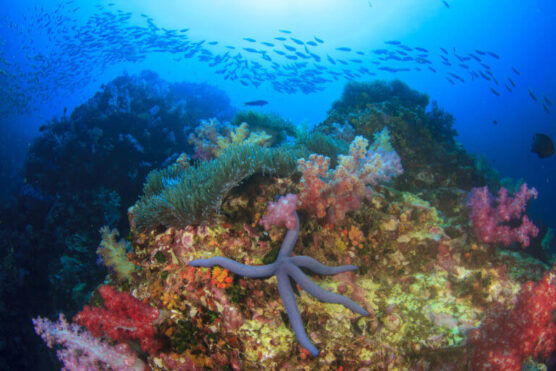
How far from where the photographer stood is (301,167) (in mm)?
3922

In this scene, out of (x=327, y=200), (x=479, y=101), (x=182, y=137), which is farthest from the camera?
(x=479, y=101)

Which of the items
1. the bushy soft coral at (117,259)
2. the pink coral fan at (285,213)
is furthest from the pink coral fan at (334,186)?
the bushy soft coral at (117,259)

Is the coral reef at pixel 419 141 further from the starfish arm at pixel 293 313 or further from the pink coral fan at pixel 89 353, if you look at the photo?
the pink coral fan at pixel 89 353

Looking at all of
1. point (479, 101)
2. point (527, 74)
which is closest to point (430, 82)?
point (479, 101)

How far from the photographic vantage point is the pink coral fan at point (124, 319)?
327cm

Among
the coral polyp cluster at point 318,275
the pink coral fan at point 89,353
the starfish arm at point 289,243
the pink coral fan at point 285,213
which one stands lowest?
the pink coral fan at point 89,353

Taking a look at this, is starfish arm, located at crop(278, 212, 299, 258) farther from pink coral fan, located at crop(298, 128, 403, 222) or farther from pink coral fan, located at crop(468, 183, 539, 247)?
pink coral fan, located at crop(468, 183, 539, 247)

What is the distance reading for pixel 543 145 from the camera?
823 centimetres

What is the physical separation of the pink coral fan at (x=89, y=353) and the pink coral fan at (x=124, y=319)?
174 millimetres

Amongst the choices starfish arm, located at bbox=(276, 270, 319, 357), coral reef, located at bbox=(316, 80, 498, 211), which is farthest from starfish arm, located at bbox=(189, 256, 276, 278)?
coral reef, located at bbox=(316, 80, 498, 211)

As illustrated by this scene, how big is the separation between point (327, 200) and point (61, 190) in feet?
40.9

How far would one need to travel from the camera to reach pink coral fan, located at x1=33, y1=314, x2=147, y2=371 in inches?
134

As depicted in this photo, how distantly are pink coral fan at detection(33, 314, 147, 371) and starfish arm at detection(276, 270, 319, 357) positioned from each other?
2.36 meters

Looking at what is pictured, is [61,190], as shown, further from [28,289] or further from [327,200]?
[327,200]
